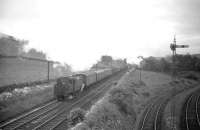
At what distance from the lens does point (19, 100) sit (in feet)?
77.0

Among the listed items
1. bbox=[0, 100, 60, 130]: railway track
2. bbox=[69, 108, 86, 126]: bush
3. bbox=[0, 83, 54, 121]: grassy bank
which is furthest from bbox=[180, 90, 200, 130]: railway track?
bbox=[0, 83, 54, 121]: grassy bank

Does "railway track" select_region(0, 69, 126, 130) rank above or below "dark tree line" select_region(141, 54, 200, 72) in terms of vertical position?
below

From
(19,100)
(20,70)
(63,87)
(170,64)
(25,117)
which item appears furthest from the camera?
(170,64)

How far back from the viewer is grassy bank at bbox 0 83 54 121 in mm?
19922

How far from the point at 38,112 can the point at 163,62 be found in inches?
3175

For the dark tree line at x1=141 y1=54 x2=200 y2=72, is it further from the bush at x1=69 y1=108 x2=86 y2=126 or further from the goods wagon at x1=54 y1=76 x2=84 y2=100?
the bush at x1=69 y1=108 x2=86 y2=126

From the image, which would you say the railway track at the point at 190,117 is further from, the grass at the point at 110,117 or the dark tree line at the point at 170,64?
the dark tree line at the point at 170,64

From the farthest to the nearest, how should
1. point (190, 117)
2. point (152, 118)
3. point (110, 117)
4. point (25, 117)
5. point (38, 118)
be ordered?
1. point (190, 117)
2. point (152, 118)
3. point (110, 117)
4. point (25, 117)
5. point (38, 118)

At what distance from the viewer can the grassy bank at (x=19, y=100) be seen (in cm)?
1992

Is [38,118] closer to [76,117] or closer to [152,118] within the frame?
[76,117]

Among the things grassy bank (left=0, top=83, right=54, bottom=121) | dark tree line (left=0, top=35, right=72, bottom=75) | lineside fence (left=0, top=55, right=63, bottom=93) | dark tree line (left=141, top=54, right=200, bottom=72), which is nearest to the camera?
grassy bank (left=0, top=83, right=54, bottom=121)

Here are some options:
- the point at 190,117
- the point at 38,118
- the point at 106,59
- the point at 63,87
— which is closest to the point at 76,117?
the point at 38,118

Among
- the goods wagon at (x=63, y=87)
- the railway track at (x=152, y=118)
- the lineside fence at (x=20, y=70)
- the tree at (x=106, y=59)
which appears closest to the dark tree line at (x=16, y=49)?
the lineside fence at (x=20, y=70)

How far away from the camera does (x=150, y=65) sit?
93.1 metres
